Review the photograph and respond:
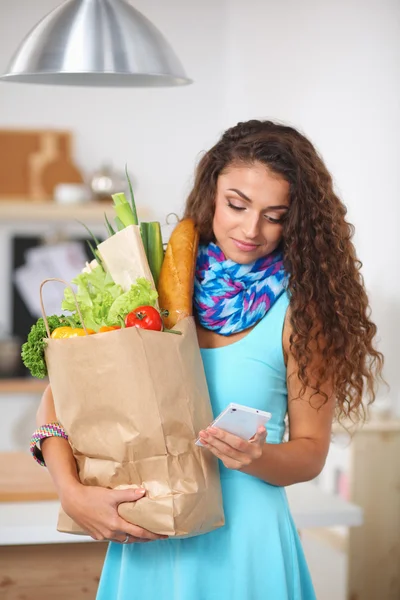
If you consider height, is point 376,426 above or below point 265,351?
below

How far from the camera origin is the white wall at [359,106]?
10.9 ft

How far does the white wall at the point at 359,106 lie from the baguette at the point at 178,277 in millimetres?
1682

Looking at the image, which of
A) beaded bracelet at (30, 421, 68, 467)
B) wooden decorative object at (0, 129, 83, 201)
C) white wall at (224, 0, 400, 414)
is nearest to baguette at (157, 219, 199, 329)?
beaded bracelet at (30, 421, 68, 467)

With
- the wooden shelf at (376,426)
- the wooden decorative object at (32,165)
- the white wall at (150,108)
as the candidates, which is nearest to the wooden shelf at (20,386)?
the wooden decorative object at (32,165)

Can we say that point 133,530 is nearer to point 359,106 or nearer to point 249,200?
point 249,200

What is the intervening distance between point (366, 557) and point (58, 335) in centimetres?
214

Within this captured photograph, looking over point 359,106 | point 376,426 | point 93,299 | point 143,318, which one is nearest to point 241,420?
point 143,318

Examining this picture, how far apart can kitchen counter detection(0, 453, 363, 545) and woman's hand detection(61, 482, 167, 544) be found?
548 millimetres

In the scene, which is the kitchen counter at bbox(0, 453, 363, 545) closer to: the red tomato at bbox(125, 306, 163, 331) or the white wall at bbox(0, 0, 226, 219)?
the red tomato at bbox(125, 306, 163, 331)

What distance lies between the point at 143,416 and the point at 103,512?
0.17m

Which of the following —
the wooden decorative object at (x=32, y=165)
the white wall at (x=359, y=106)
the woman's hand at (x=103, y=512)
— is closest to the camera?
the woman's hand at (x=103, y=512)

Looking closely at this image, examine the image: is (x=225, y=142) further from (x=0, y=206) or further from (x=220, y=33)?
(x=220, y=33)

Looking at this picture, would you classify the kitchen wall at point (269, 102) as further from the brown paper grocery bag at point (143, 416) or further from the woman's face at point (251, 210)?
the brown paper grocery bag at point (143, 416)

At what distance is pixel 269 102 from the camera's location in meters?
4.13
